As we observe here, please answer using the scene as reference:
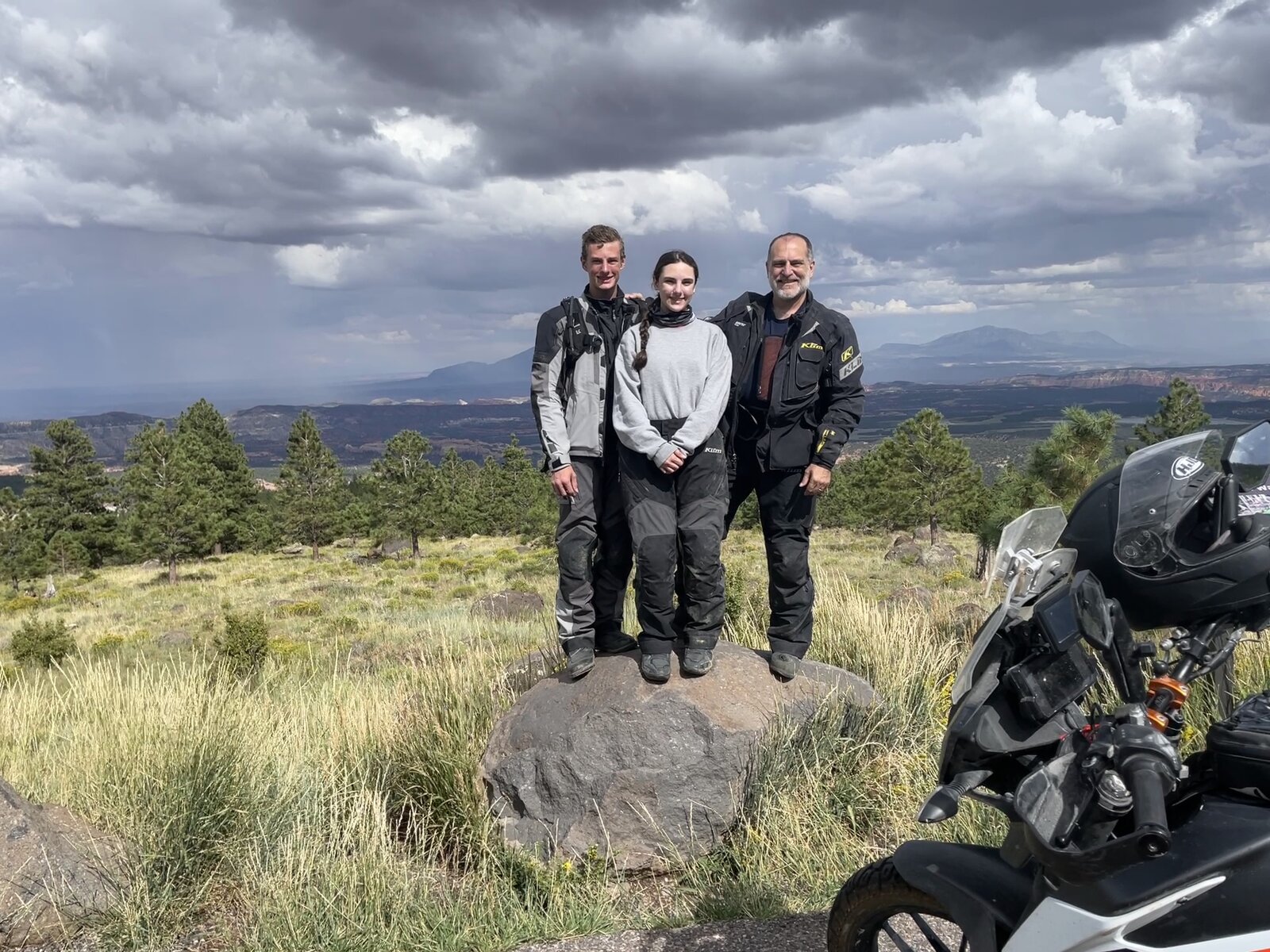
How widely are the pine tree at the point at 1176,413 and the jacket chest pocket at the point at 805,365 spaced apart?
68.1 feet

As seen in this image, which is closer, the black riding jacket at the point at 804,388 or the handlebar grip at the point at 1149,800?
the handlebar grip at the point at 1149,800

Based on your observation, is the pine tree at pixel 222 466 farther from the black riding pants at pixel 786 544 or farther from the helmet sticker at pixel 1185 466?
the helmet sticker at pixel 1185 466

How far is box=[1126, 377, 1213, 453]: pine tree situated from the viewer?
73.6ft

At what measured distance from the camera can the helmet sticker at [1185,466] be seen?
175cm

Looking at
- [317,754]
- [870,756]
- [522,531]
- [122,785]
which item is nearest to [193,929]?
[122,785]

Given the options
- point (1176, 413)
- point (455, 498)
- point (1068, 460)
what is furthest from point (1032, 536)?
point (455, 498)

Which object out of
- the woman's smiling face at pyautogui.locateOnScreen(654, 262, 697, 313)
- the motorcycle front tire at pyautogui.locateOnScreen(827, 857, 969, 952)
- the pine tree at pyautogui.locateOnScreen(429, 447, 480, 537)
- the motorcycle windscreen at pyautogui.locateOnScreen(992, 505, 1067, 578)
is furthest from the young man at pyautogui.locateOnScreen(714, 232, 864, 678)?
the pine tree at pyautogui.locateOnScreen(429, 447, 480, 537)

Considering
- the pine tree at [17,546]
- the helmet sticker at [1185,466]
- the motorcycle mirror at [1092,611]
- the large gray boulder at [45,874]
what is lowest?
the pine tree at [17,546]

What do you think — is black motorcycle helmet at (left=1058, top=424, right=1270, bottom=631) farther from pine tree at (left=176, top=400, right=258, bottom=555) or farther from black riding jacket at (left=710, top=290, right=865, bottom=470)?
pine tree at (left=176, top=400, right=258, bottom=555)

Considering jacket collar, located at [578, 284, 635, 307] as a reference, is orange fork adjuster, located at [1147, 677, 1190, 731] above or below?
below

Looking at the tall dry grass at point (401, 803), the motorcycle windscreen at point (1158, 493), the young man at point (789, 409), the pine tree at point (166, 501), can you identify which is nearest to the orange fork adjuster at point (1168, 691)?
the motorcycle windscreen at point (1158, 493)

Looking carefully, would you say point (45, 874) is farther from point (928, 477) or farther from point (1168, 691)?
point (928, 477)

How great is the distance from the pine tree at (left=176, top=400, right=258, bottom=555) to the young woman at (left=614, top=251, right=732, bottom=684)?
34047 mm

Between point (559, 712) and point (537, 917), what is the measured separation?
1.17 meters
